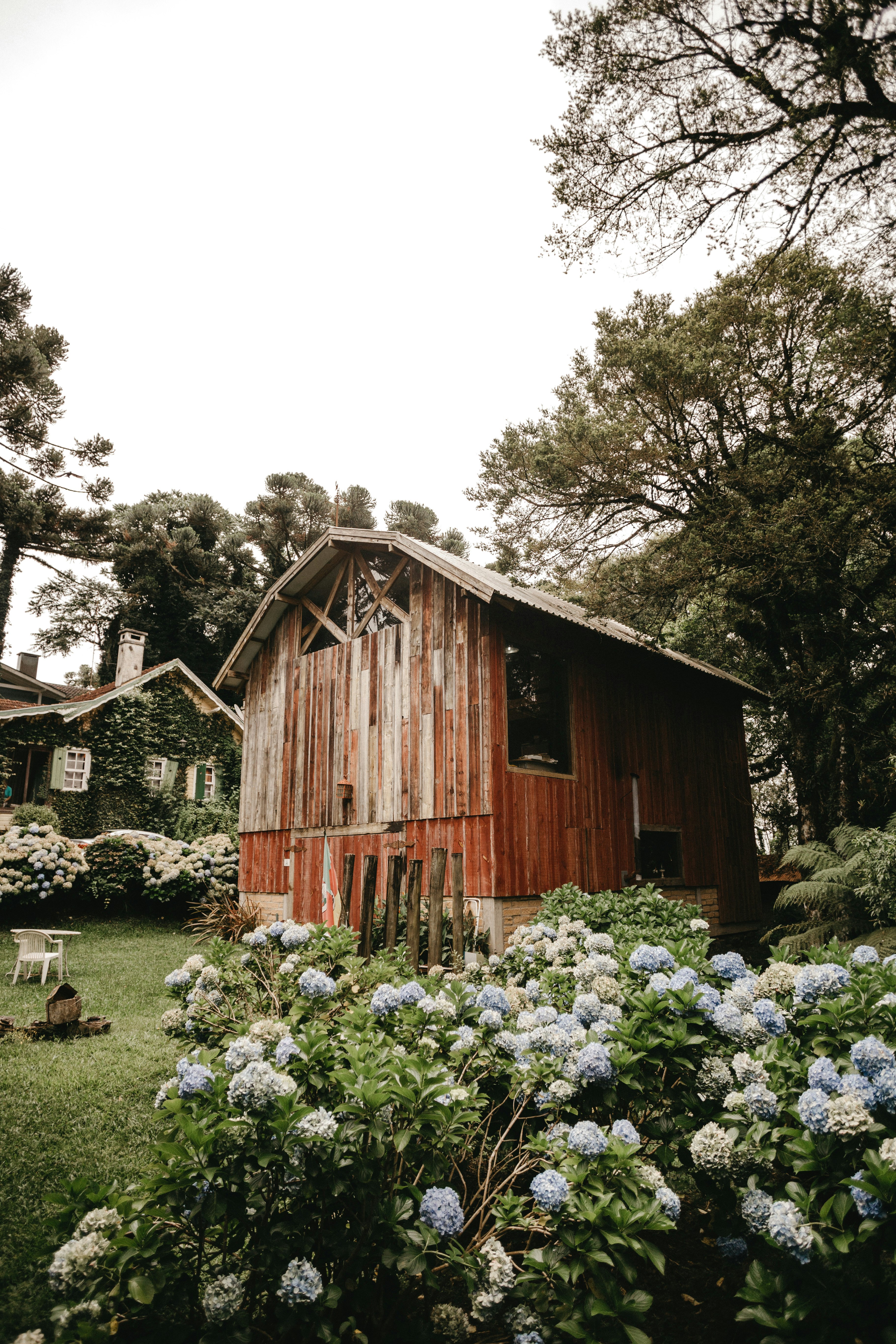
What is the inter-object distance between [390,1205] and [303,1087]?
0.41 metres

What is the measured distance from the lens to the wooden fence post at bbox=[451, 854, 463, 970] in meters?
6.12

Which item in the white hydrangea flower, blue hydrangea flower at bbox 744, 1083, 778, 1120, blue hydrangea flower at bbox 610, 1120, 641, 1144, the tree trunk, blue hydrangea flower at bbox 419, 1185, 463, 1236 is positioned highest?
the tree trunk

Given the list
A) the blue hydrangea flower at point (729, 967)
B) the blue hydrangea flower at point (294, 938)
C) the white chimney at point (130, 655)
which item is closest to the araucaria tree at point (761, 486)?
the blue hydrangea flower at point (729, 967)

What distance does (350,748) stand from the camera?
11.2 meters

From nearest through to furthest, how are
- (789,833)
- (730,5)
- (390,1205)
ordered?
(390,1205), (730,5), (789,833)

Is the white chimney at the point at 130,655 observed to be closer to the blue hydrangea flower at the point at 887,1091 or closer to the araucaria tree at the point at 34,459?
the araucaria tree at the point at 34,459

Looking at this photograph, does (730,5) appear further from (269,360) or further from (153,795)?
(153,795)

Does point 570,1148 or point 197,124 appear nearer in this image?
point 570,1148

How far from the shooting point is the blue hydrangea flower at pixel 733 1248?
95.0 inches

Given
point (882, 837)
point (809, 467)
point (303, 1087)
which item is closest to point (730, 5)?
point (809, 467)

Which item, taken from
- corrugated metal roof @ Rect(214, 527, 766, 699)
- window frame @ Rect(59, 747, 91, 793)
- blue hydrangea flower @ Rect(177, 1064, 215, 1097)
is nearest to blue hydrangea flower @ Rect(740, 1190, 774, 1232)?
blue hydrangea flower @ Rect(177, 1064, 215, 1097)

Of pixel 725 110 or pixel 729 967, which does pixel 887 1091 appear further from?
pixel 725 110

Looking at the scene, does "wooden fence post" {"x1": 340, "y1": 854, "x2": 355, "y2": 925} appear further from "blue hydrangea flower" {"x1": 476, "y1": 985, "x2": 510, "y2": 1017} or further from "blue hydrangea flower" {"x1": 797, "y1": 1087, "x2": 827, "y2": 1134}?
"blue hydrangea flower" {"x1": 797, "y1": 1087, "x2": 827, "y2": 1134}

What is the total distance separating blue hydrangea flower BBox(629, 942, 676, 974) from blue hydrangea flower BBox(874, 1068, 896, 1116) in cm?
95
